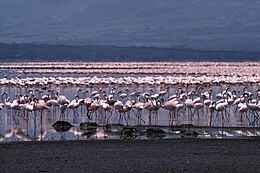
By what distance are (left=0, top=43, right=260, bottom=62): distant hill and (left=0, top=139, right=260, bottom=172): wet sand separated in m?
125

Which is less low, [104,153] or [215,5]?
[215,5]

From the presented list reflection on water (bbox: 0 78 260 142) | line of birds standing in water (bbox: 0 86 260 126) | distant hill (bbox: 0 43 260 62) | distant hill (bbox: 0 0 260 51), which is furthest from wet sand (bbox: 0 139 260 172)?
distant hill (bbox: 0 0 260 51)

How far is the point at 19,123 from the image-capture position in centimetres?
2314

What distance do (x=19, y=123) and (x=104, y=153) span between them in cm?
718

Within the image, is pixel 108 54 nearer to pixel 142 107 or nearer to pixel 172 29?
pixel 172 29

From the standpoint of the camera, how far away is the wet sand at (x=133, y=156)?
14.3 meters

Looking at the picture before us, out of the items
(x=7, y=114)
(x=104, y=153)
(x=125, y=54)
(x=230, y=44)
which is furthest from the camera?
(x=230, y=44)

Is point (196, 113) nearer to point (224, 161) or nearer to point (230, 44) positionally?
point (224, 161)

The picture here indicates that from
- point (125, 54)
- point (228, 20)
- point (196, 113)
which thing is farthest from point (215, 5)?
point (196, 113)

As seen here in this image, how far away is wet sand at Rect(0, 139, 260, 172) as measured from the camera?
564 inches

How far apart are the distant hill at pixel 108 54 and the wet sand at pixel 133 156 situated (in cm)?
12533

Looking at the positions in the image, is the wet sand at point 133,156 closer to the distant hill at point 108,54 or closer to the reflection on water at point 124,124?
the reflection on water at point 124,124

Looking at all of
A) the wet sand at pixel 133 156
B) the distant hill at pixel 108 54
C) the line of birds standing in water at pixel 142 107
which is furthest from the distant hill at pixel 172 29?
the wet sand at pixel 133 156

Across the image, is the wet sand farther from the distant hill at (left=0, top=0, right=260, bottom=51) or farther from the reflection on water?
the distant hill at (left=0, top=0, right=260, bottom=51)
